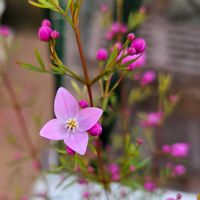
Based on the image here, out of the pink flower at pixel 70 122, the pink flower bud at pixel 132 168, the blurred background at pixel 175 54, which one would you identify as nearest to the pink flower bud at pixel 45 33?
the pink flower at pixel 70 122

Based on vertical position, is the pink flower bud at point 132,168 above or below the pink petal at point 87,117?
below

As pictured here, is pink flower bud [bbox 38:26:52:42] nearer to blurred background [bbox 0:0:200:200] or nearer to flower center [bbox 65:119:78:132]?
flower center [bbox 65:119:78:132]

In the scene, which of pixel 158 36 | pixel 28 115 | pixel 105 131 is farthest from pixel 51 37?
pixel 28 115

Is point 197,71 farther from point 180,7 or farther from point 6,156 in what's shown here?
point 6,156

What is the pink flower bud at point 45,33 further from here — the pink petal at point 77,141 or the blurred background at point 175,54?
the blurred background at point 175,54

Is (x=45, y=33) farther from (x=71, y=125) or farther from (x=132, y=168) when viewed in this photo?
(x=132, y=168)

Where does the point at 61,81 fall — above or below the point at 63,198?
above

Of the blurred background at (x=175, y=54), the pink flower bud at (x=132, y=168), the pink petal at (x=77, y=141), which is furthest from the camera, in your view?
the blurred background at (x=175, y=54)

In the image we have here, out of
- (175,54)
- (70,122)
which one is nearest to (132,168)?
(70,122)

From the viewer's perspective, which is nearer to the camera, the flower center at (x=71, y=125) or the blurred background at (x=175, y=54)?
the flower center at (x=71, y=125)
